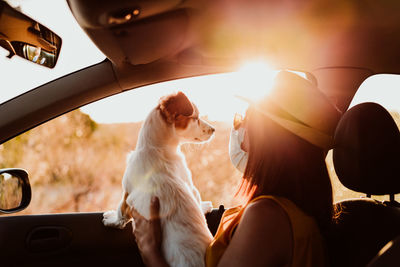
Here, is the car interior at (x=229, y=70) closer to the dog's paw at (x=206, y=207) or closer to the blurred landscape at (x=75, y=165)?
the dog's paw at (x=206, y=207)

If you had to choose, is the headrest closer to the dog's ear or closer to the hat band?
the hat band

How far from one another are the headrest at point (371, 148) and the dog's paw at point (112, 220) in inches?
61.0

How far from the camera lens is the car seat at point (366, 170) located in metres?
1.81

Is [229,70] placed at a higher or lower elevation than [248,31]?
lower

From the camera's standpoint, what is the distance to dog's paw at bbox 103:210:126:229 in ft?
8.59

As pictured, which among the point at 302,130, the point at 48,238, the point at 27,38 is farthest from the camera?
the point at 48,238

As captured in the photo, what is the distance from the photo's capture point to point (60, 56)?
88.4 inches

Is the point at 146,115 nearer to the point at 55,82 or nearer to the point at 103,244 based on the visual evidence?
the point at 55,82

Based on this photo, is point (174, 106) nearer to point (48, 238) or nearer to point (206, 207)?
point (206, 207)

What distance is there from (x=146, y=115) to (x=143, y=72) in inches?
11.6

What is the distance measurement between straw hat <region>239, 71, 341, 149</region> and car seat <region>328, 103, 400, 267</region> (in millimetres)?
446

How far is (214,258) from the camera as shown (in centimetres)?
155

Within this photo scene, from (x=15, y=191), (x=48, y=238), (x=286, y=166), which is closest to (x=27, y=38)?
(x=15, y=191)

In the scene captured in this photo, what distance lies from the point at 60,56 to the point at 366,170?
6.02ft
